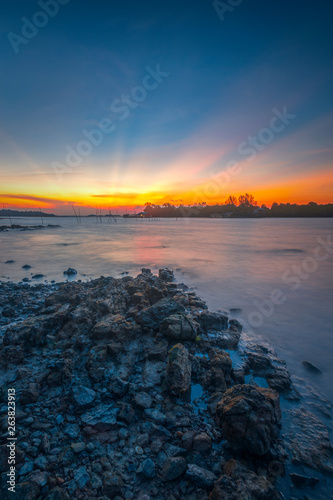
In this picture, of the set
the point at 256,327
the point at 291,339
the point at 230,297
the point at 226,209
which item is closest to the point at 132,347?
the point at 256,327

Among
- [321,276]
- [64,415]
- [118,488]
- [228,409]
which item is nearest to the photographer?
[118,488]

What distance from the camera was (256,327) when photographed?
6.25 meters

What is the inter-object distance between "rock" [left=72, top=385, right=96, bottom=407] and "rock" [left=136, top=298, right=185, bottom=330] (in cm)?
186

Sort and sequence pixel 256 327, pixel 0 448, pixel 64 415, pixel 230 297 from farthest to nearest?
pixel 230 297 → pixel 256 327 → pixel 64 415 → pixel 0 448

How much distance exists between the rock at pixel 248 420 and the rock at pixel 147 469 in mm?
949

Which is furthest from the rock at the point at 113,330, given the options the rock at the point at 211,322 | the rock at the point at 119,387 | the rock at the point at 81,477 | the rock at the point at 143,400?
the rock at the point at 81,477

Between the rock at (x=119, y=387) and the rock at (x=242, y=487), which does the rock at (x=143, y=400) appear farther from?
the rock at (x=242, y=487)

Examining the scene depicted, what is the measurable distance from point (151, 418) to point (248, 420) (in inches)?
Result: 50.3

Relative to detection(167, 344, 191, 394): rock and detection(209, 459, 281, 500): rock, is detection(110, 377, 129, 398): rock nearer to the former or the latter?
detection(167, 344, 191, 394): rock

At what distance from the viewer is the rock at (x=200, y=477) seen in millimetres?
2346

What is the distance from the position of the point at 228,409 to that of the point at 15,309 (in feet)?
21.0

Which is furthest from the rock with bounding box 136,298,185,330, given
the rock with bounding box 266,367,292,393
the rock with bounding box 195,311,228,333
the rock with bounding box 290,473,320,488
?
the rock with bounding box 290,473,320,488

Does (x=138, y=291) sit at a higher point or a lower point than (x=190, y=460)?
higher

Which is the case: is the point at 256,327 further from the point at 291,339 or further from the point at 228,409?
the point at 228,409
